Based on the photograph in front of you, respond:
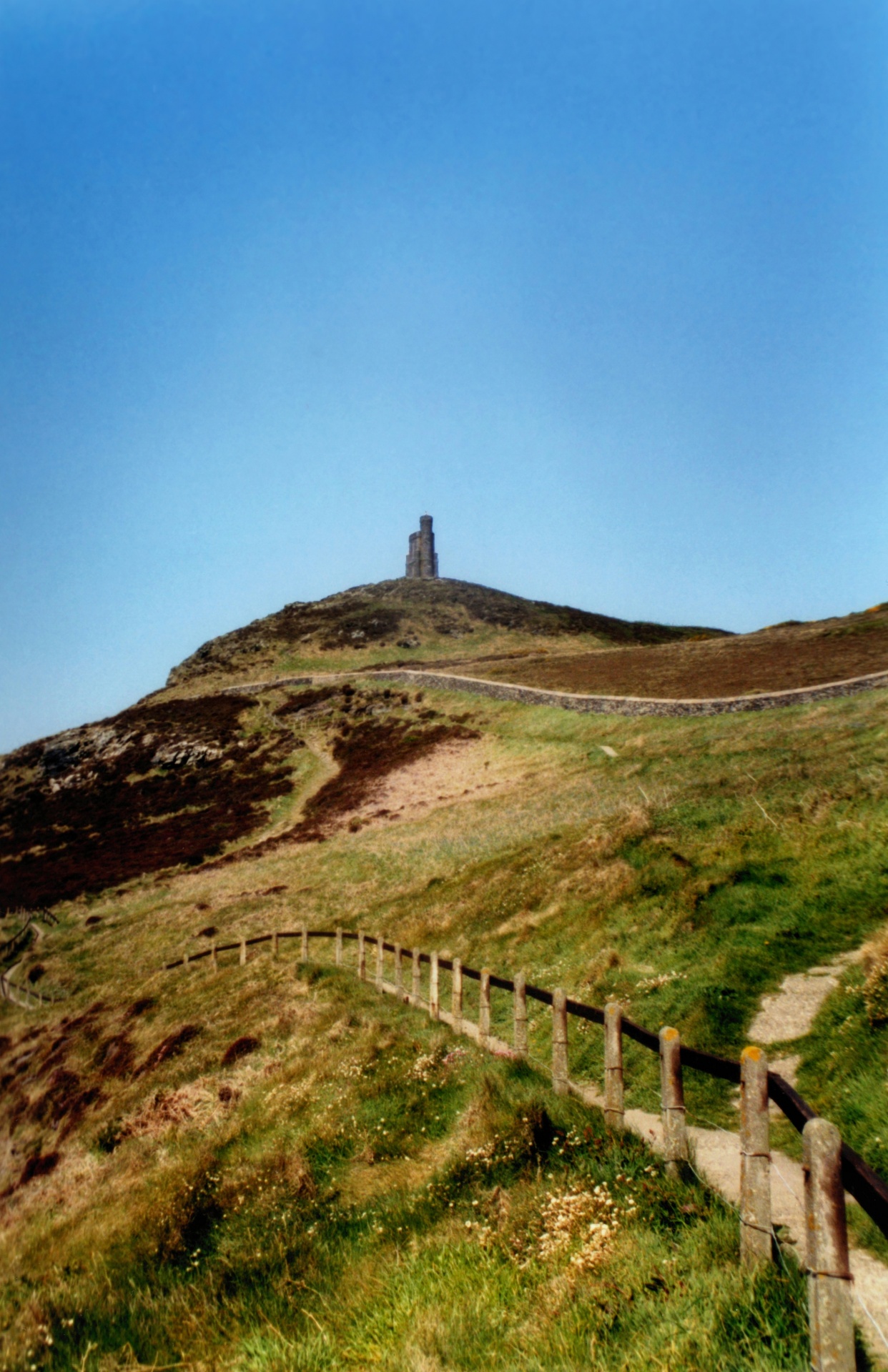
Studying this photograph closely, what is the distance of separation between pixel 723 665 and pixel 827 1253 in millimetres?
54595

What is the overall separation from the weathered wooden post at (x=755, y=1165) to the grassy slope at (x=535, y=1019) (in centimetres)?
30

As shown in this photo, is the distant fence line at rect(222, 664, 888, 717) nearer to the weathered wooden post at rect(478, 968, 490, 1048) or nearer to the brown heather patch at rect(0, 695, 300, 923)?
the brown heather patch at rect(0, 695, 300, 923)

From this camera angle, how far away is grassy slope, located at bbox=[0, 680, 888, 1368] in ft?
17.9

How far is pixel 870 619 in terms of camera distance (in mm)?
60312

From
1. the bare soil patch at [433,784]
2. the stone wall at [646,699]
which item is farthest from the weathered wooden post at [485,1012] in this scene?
the stone wall at [646,699]

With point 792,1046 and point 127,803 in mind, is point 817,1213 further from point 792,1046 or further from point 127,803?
point 127,803

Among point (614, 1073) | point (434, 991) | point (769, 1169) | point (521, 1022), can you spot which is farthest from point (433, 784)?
point (769, 1169)

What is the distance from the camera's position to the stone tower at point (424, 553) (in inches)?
5364

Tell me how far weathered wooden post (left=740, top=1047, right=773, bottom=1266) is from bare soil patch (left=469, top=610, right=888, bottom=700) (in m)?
39.3

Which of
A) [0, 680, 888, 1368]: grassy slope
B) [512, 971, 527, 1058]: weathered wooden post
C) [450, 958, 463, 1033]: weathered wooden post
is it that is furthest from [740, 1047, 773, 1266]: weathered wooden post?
[450, 958, 463, 1033]: weathered wooden post

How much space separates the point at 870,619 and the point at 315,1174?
206 feet

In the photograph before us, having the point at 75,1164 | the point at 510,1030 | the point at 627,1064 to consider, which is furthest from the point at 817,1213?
the point at 75,1164

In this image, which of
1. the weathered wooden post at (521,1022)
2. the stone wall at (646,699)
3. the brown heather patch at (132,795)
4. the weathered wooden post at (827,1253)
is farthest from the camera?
the brown heather patch at (132,795)

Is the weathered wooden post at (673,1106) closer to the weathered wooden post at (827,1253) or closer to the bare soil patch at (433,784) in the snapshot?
the weathered wooden post at (827,1253)
